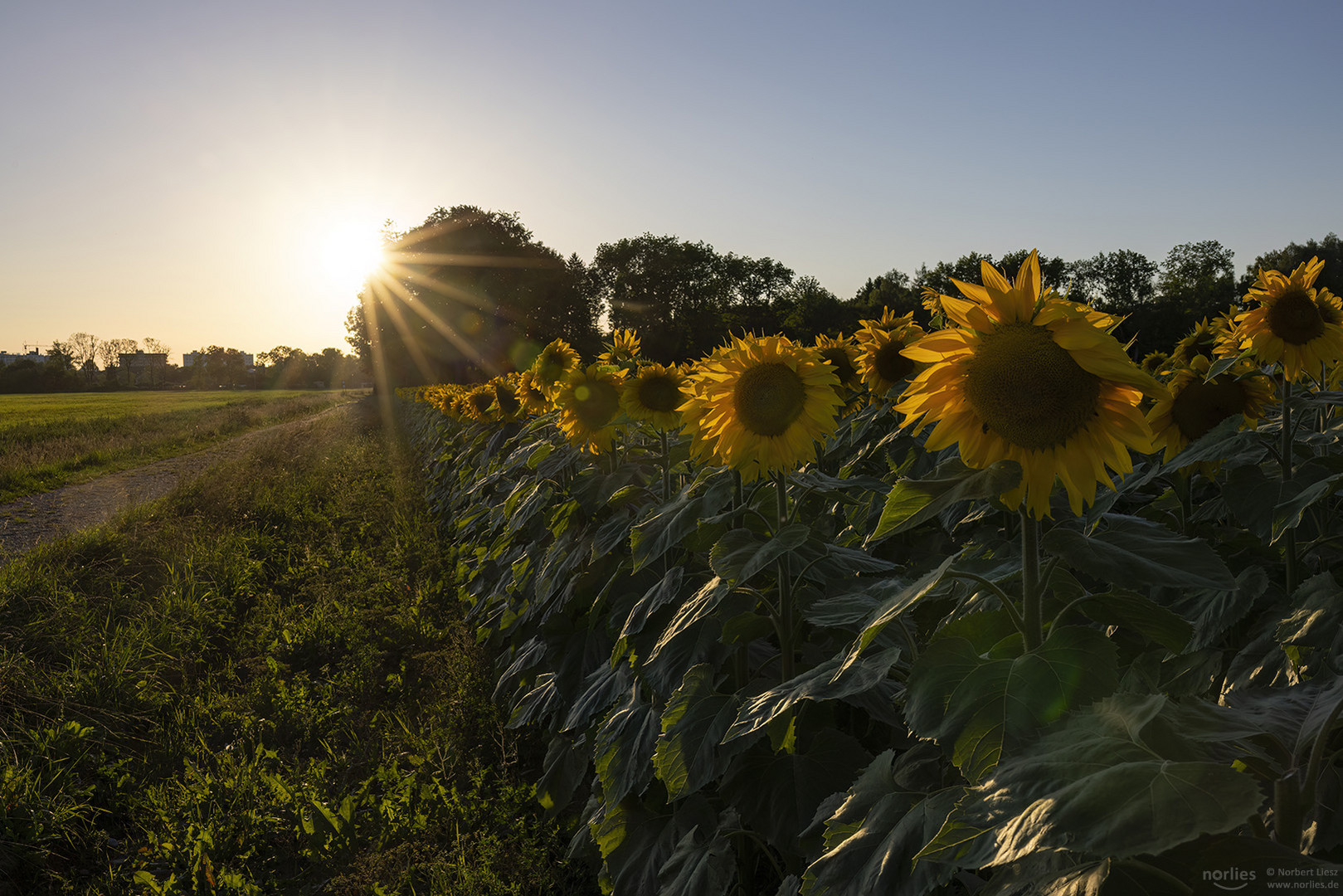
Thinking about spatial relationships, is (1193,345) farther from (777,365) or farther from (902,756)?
(902,756)

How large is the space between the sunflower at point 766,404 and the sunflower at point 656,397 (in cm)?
100

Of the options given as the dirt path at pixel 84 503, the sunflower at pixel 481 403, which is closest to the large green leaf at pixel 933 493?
the sunflower at pixel 481 403

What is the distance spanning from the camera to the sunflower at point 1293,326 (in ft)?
9.96

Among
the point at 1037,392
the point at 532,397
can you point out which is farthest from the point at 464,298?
the point at 1037,392

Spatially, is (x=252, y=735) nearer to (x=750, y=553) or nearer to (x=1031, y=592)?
(x=750, y=553)

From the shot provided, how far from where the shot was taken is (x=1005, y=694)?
1.06 meters

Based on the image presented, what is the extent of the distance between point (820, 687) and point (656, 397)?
223 centimetres

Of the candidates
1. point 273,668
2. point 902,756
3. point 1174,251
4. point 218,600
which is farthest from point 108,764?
point 1174,251

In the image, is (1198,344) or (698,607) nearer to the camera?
(698,607)

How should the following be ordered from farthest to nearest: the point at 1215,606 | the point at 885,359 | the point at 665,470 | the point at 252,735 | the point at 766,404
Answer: the point at 252,735 < the point at 885,359 < the point at 665,470 < the point at 766,404 < the point at 1215,606

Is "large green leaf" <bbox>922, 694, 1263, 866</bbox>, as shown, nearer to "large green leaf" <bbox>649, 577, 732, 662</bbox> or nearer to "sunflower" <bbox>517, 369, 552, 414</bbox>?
"large green leaf" <bbox>649, 577, 732, 662</bbox>

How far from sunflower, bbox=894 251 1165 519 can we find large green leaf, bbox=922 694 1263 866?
0.42 meters

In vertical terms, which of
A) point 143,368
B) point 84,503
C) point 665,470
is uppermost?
point 143,368

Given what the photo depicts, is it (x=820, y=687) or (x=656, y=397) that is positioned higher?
(x=656, y=397)
